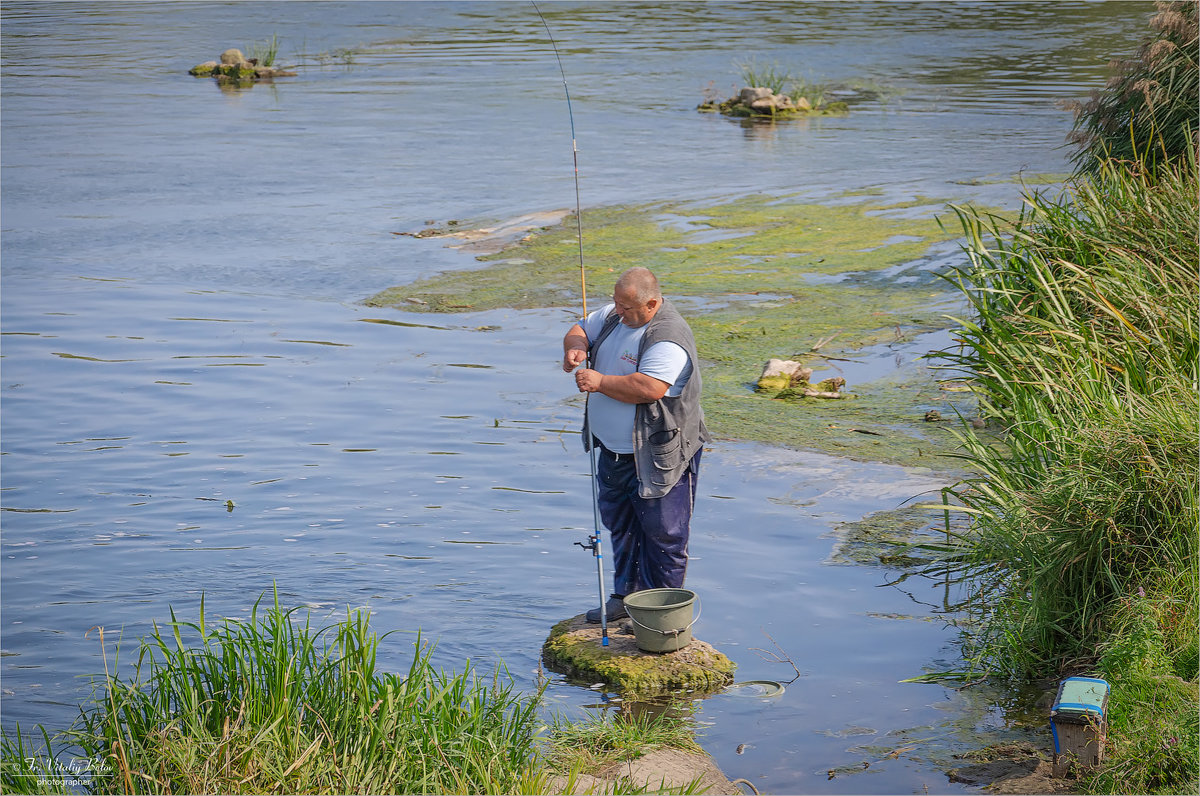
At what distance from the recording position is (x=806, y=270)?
1570 cm

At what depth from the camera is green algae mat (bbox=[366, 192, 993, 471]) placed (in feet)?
34.3

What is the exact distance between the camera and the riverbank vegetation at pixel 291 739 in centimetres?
462

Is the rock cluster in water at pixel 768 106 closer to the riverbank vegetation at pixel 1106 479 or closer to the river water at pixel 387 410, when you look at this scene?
the river water at pixel 387 410

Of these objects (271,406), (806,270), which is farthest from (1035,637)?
(806,270)

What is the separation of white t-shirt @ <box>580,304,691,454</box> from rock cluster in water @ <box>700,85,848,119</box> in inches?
933

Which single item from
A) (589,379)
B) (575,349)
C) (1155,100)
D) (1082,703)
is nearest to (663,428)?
(589,379)

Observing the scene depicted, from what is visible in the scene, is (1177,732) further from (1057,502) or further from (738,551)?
(738,551)

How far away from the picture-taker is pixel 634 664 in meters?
6.49

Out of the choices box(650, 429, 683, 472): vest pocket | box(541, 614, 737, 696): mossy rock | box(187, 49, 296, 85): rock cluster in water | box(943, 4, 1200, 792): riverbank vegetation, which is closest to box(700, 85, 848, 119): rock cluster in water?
box(187, 49, 296, 85): rock cluster in water

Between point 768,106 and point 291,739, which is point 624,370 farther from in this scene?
point 768,106

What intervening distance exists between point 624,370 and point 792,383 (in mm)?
5023

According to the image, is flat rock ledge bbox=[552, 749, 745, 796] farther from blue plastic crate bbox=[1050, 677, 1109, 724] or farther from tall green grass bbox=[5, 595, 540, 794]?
blue plastic crate bbox=[1050, 677, 1109, 724]

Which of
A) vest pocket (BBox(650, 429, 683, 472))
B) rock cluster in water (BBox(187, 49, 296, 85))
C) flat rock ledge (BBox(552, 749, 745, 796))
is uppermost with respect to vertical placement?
rock cluster in water (BBox(187, 49, 296, 85))

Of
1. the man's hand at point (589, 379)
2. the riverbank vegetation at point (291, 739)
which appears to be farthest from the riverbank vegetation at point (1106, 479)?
the riverbank vegetation at point (291, 739)
